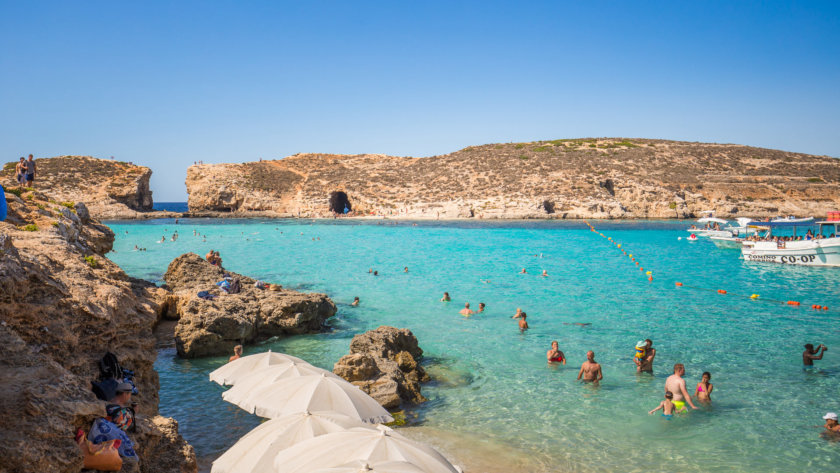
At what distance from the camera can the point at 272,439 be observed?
6.43m

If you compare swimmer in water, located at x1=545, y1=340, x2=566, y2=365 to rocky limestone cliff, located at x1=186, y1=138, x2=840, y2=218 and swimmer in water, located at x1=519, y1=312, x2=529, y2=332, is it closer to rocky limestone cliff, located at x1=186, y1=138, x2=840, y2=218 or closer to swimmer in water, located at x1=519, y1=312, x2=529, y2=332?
swimmer in water, located at x1=519, y1=312, x2=529, y2=332

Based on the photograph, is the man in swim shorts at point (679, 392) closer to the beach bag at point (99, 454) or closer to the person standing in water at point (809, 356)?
→ the person standing in water at point (809, 356)

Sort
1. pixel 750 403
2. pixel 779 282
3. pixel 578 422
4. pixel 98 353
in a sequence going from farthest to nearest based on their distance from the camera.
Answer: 1. pixel 779 282
2. pixel 750 403
3. pixel 578 422
4. pixel 98 353

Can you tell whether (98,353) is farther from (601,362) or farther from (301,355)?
(601,362)

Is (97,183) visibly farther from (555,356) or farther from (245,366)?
(555,356)

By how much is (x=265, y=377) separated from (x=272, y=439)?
2652mm

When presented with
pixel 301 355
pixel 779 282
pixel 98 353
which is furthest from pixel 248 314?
pixel 779 282

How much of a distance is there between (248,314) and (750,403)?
12.7 metres

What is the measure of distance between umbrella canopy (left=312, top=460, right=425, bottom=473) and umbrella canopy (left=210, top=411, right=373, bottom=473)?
55.7 inches

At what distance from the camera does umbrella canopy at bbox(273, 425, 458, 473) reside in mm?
5531

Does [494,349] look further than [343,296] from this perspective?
No

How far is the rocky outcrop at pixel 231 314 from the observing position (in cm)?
1301

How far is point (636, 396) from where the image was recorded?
11.3 m

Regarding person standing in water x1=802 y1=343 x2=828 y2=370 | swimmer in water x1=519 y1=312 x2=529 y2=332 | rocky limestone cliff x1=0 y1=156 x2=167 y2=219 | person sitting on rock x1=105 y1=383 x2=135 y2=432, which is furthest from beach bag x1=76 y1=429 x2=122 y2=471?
rocky limestone cliff x1=0 y1=156 x2=167 y2=219
